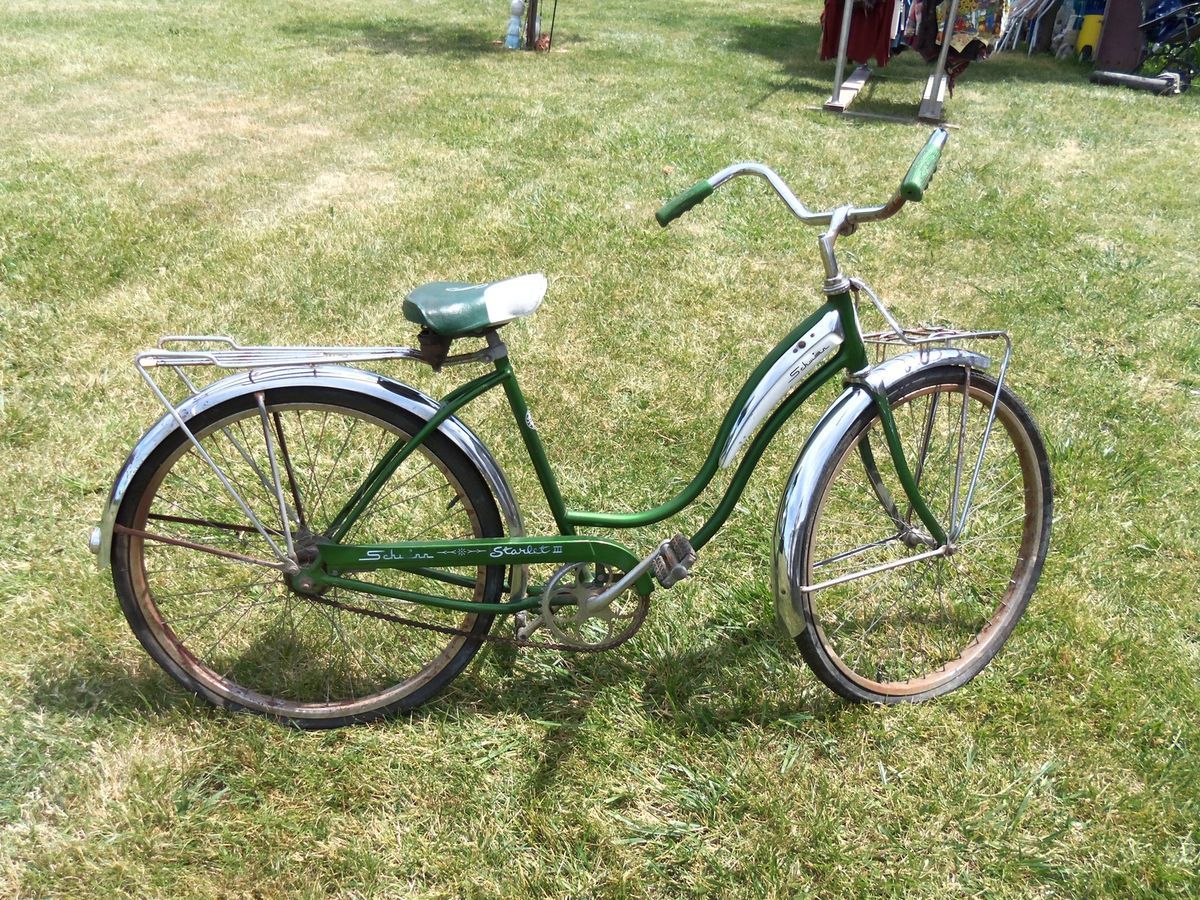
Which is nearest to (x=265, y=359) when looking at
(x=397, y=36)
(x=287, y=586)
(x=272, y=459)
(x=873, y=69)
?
(x=272, y=459)

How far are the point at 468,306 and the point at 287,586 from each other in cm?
89

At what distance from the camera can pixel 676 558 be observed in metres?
2.25

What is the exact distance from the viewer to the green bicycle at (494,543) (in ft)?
6.67

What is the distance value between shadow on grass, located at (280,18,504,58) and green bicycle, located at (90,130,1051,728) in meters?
9.64

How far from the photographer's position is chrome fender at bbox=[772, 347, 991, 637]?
82.9 inches

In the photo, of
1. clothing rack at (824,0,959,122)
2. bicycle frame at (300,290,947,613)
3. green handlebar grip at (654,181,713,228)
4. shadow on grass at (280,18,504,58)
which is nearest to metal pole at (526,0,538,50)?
shadow on grass at (280,18,504,58)

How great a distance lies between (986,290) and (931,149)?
3.29 m

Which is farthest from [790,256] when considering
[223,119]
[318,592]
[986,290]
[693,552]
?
[223,119]

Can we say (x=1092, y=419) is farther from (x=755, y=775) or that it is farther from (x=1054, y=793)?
(x=755, y=775)

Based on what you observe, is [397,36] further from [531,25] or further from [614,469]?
[614,469]

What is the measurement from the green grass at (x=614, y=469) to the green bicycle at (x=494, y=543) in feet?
0.55

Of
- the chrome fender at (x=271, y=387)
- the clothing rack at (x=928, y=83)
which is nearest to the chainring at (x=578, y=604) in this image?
the chrome fender at (x=271, y=387)

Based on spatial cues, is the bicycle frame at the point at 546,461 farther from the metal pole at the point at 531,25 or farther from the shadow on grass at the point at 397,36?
the metal pole at the point at 531,25

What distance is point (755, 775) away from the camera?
2209 mm
